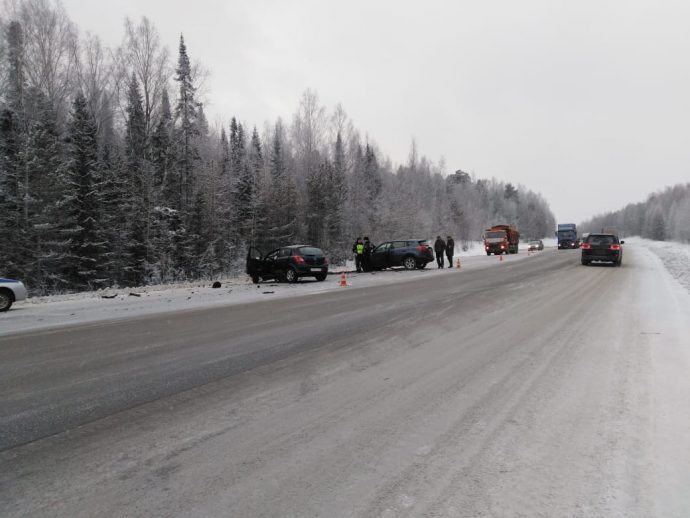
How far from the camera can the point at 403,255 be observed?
2423cm

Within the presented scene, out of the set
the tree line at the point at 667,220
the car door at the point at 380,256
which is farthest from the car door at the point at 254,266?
the tree line at the point at 667,220

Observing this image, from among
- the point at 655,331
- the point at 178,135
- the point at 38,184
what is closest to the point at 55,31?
the point at 178,135

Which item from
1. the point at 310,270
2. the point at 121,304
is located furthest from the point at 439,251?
the point at 121,304

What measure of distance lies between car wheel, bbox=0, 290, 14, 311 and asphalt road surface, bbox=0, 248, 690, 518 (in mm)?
6392

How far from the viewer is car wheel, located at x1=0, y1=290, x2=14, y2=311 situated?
12756mm

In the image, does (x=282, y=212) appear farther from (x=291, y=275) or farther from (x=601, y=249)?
(x=601, y=249)

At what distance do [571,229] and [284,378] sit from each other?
6303cm

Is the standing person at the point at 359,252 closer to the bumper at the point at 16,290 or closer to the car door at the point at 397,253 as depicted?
the car door at the point at 397,253

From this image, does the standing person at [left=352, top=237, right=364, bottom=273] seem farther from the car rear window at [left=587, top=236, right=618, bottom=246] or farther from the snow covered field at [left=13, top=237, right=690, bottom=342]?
the car rear window at [left=587, top=236, right=618, bottom=246]

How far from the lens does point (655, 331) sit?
23.8ft

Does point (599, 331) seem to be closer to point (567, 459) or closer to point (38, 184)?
point (567, 459)

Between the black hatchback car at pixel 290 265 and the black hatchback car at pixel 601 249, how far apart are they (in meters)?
14.5

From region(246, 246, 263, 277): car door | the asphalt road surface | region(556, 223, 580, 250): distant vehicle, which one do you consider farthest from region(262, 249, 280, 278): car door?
region(556, 223, 580, 250): distant vehicle

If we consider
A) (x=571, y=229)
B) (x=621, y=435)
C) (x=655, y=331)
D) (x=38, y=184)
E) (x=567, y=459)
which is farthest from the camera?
(x=571, y=229)
